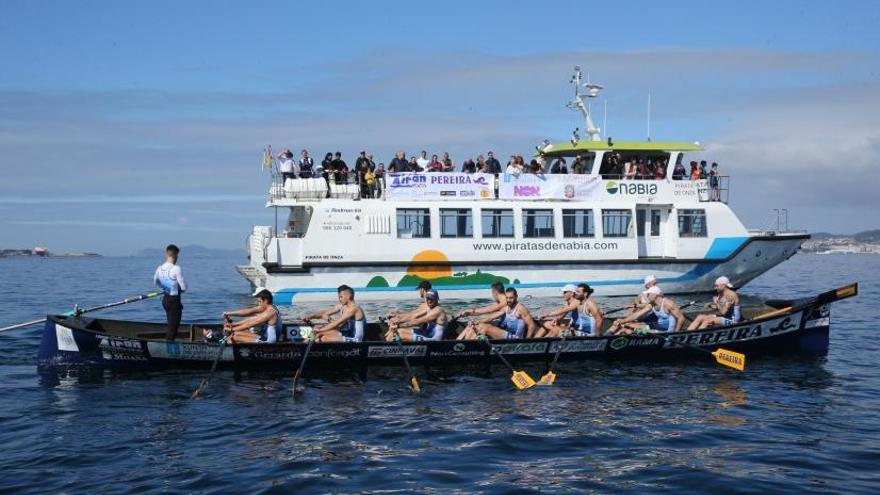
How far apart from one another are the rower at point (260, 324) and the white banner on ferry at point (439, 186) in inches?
413

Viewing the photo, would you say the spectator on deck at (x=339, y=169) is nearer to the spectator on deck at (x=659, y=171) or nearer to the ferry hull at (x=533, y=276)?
the ferry hull at (x=533, y=276)

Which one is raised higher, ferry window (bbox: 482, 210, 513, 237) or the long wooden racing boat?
ferry window (bbox: 482, 210, 513, 237)

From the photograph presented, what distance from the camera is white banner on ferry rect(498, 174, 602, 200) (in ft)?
87.3

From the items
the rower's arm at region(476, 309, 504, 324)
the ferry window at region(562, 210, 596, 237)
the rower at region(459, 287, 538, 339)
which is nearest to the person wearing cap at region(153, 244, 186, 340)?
the rower at region(459, 287, 538, 339)

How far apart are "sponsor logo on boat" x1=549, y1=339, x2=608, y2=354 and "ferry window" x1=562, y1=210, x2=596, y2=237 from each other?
10297 millimetres

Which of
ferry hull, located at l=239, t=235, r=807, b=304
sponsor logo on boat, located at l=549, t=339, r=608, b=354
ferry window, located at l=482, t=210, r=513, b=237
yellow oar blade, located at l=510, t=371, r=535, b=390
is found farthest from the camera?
ferry window, located at l=482, t=210, r=513, b=237

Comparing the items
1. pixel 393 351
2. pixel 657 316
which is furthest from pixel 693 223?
pixel 393 351

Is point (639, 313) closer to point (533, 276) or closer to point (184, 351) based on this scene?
point (533, 276)

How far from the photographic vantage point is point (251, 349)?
51.0 ft

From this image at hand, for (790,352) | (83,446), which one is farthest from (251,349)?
(790,352)

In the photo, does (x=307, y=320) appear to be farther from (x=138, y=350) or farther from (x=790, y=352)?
(x=790, y=352)

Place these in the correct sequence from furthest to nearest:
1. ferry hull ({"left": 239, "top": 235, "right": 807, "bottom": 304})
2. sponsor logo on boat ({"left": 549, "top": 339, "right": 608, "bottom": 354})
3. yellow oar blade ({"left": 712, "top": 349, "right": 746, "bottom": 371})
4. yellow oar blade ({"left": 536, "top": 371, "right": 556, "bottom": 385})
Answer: ferry hull ({"left": 239, "top": 235, "right": 807, "bottom": 304}), sponsor logo on boat ({"left": 549, "top": 339, "right": 608, "bottom": 354}), yellow oar blade ({"left": 712, "top": 349, "right": 746, "bottom": 371}), yellow oar blade ({"left": 536, "top": 371, "right": 556, "bottom": 385})

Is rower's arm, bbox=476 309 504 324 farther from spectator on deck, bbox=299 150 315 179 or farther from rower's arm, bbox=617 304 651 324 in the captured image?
spectator on deck, bbox=299 150 315 179

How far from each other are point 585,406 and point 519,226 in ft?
43.6
